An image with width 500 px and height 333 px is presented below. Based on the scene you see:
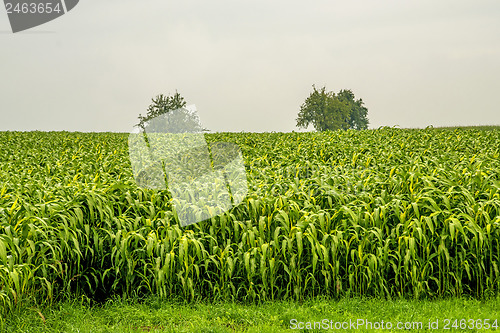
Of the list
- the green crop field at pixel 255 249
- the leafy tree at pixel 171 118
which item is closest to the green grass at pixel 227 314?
the green crop field at pixel 255 249

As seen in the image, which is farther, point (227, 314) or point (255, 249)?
point (255, 249)

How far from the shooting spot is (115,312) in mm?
4117

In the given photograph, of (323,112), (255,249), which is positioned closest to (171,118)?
(323,112)

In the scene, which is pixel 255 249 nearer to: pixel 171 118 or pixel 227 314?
pixel 227 314

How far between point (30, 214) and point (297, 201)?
3083 mm

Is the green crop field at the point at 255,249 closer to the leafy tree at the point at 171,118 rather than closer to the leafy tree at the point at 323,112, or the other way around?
the leafy tree at the point at 171,118

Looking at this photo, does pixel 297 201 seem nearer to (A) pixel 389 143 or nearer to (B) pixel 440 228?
(B) pixel 440 228

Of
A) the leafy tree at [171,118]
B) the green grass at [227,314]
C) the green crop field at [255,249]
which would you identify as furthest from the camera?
the leafy tree at [171,118]

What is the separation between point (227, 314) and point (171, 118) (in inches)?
1766

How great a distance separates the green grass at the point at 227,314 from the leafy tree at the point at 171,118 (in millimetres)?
36057

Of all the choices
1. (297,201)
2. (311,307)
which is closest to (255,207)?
(297,201)

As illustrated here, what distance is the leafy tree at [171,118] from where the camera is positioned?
44656 mm

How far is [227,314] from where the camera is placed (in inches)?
158

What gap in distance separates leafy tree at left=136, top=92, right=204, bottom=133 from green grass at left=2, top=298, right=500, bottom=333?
36.1 m
